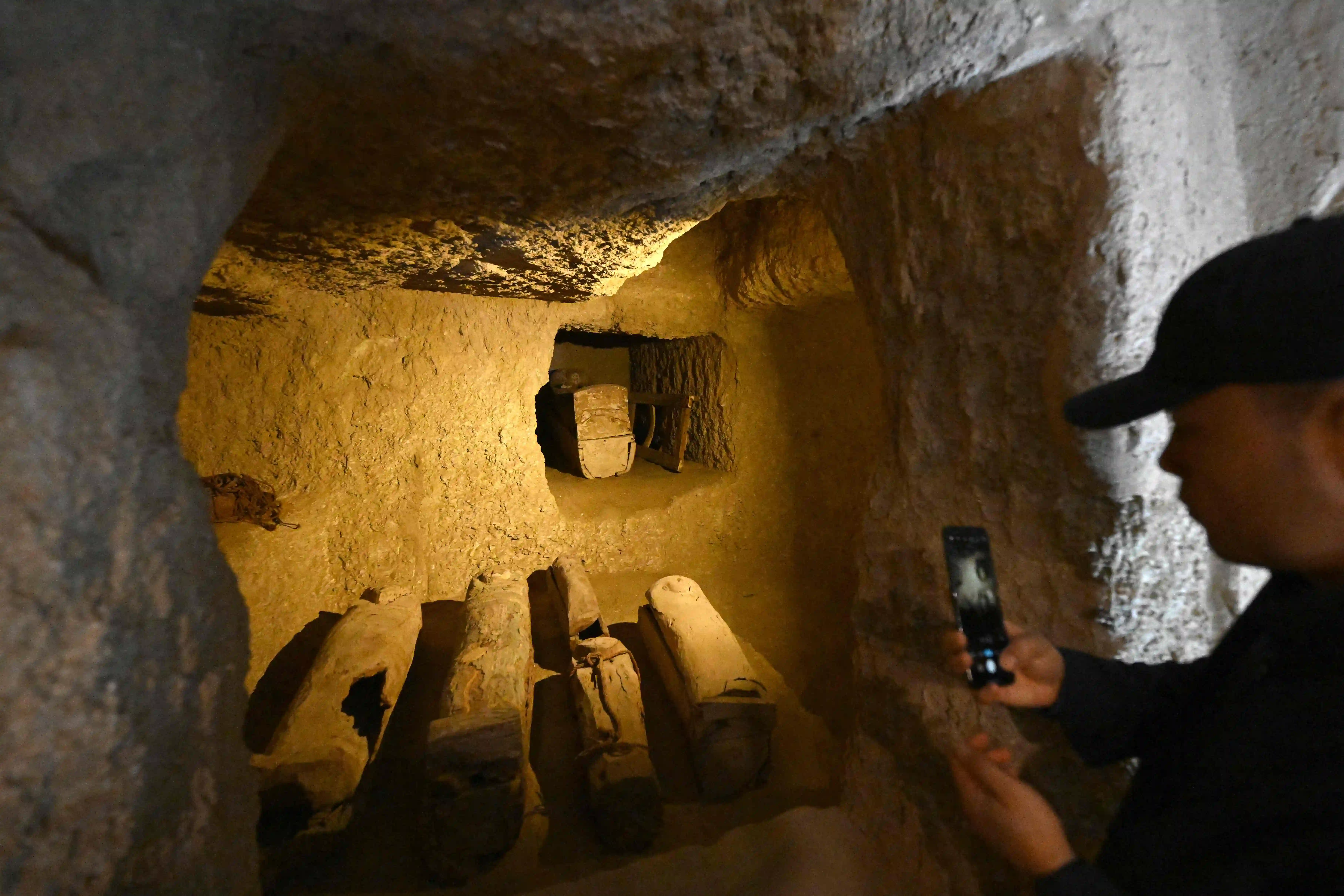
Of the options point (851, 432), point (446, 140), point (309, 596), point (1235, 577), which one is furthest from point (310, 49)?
point (851, 432)

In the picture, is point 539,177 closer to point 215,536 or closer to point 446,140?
point 446,140

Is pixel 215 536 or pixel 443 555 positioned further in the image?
pixel 443 555

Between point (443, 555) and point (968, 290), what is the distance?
2.66 metres

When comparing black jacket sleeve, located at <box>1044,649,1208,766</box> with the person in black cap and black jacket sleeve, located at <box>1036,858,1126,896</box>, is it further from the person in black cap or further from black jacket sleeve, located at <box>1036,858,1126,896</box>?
black jacket sleeve, located at <box>1036,858,1126,896</box>

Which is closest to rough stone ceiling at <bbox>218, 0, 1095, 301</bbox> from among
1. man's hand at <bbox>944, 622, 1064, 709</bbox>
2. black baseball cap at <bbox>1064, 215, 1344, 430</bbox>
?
black baseball cap at <bbox>1064, 215, 1344, 430</bbox>

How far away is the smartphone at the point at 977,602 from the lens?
0.90 m

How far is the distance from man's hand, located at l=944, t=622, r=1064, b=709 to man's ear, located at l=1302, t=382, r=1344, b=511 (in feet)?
1.51

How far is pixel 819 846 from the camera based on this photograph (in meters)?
1.34

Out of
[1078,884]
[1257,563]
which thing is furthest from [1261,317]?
[1078,884]

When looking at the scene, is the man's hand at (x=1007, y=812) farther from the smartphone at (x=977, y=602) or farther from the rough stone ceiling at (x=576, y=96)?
the rough stone ceiling at (x=576, y=96)

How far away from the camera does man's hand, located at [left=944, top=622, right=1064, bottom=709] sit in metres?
0.87

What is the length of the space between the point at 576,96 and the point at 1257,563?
1170mm

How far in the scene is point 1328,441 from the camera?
0.50 metres

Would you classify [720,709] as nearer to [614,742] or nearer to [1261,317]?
[614,742]
